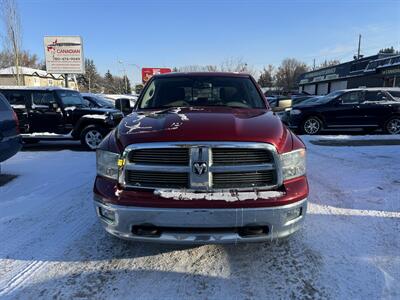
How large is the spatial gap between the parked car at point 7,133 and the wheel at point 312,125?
9461 mm

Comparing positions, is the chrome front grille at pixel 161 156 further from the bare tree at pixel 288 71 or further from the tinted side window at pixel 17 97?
the bare tree at pixel 288 71

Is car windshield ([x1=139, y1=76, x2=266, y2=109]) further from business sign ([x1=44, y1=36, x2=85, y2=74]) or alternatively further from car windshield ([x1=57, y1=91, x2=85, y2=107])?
business sign ([x1=44, y1=36, x2=85, y2=74])

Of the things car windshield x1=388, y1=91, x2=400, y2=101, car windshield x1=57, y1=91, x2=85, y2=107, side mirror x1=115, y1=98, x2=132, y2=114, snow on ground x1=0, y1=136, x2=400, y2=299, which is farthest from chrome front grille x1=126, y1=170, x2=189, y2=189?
car windshield x1=388, y1=91, x2=400, y2=101

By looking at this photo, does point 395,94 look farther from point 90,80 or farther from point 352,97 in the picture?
point 90,80

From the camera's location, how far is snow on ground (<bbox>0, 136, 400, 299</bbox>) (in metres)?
2.76

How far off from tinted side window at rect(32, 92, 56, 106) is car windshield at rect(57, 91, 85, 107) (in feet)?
0.81

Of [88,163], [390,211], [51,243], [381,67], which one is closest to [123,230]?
[51,243]

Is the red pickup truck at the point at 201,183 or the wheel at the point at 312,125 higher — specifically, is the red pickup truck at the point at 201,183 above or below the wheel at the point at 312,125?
above

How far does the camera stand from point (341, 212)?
4367 mm

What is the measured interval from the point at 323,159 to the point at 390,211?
3244 mm

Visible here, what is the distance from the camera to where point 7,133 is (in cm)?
602

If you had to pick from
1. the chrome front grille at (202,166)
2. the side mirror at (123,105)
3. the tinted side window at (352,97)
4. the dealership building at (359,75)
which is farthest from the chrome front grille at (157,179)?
the dealership building at (359,75)

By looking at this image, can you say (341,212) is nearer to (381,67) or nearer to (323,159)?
(323,159)

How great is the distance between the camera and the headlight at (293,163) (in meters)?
2.96
